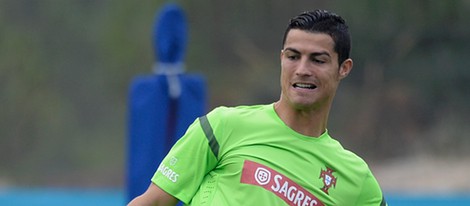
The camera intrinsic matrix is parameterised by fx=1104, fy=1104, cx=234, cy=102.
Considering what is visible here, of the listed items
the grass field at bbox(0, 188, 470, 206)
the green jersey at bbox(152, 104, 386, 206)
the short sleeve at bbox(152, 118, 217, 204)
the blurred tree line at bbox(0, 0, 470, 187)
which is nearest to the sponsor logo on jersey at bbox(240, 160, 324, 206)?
the green jersey at bbox(152, 104, 386, 206)

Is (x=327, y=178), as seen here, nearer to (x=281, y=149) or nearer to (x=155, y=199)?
(x=281, y=149)

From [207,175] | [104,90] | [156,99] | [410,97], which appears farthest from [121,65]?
[207,175]

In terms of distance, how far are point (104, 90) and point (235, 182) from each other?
6918mm

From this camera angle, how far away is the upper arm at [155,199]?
8.92 feet

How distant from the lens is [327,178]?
2820 mm

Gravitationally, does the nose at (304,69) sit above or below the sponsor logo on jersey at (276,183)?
above

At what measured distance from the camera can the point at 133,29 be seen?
9.61 metres

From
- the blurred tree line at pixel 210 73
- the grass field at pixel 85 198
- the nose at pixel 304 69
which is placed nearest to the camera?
the nose at pixel 304 69

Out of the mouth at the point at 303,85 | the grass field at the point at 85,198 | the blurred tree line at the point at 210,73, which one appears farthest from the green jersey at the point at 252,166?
the blurred tree line at the point at 210,73

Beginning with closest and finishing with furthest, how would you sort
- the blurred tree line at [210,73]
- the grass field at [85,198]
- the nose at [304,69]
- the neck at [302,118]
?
1. the nose at [304,69]
2. the neck at [302,118]
3. the grass field at [85,198]
4. the blurred tree line at [210,73]

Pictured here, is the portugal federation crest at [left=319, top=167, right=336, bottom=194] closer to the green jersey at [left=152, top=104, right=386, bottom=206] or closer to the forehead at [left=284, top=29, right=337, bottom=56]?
the green jersey at [left=152, top=104, right=386, bottom=206]

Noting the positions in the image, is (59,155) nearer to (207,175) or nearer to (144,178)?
(144,178)

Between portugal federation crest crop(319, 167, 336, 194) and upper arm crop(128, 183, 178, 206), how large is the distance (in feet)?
1.26

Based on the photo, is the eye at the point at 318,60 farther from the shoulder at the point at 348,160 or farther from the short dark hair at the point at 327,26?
the shoulder at the point at 348,160
